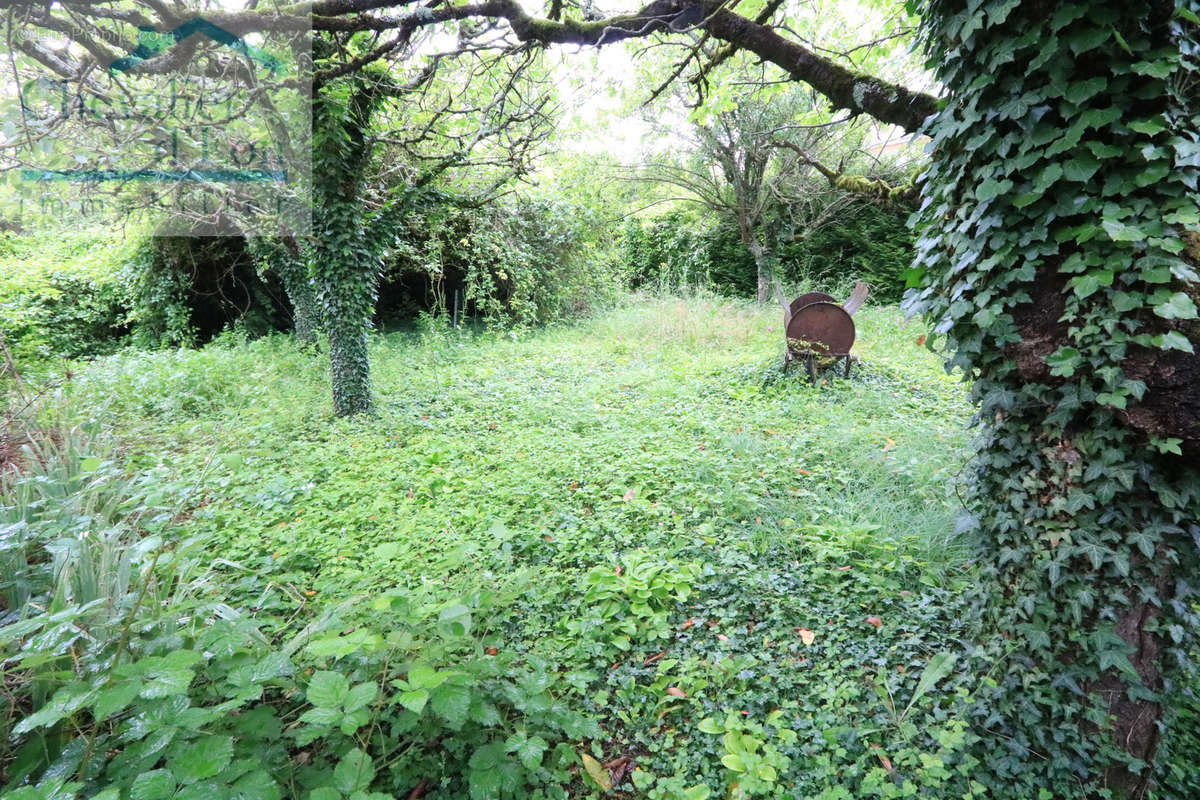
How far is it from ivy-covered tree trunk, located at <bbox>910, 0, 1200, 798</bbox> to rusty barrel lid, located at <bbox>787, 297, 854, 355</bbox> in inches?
178

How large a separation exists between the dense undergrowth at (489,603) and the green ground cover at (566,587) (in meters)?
0.02

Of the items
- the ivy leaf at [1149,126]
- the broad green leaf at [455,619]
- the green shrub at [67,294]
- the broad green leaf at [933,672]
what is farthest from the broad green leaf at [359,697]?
the green shrub at [67,294]

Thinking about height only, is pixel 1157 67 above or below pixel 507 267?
above

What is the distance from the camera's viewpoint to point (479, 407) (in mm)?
6043

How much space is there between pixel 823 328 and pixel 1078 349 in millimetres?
4922

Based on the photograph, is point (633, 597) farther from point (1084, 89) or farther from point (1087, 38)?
point (1087, 38)

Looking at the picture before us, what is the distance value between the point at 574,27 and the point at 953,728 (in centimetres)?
→ 429

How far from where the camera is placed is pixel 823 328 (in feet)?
20.7

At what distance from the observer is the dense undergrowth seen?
1542 mm

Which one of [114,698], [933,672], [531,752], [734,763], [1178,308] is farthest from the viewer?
[933,672]

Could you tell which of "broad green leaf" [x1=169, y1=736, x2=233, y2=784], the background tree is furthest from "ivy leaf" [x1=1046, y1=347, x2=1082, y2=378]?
the background tree

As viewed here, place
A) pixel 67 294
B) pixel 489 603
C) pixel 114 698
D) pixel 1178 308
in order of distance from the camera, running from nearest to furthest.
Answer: pixel 114 698, pixel 1178 308, pixel 489 603, pixel 67 294

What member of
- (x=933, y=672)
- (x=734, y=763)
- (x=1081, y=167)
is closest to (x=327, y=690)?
(x=734, y=763)

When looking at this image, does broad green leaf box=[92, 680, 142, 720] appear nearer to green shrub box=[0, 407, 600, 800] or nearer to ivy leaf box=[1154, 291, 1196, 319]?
green shrub box=[0, 407, 600, 800]
